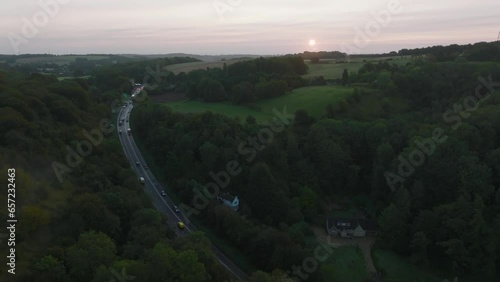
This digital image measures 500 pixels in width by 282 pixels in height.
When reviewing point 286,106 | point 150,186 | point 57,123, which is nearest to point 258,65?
point 286,106

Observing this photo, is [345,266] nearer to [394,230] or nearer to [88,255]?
[394,230]

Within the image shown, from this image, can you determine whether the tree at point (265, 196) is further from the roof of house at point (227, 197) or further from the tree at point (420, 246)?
the tree at point (420, 246)

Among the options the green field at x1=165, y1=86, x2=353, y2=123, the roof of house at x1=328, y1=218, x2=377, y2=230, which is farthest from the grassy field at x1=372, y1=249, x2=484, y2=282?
the green field at x1=165, y1=86, x2=353, y2=123

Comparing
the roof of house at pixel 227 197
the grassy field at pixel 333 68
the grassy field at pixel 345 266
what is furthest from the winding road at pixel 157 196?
the grassy field at pixel 333 68

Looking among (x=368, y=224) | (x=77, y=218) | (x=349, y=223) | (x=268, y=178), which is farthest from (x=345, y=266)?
(x=77, y=218)

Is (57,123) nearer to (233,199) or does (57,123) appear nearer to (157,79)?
(233,199)

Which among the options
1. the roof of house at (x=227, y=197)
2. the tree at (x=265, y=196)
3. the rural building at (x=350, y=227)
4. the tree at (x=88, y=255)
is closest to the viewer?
the tree at (x=88, y=255)
